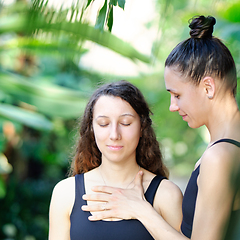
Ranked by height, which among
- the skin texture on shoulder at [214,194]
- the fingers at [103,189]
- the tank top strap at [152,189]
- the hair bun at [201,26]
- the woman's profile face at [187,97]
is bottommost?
the fingers at [103,189]

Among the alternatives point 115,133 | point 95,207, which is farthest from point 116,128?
point 95,207

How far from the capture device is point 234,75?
4.40 ft

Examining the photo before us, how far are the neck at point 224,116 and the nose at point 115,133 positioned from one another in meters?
0.50

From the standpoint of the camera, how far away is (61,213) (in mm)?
1709

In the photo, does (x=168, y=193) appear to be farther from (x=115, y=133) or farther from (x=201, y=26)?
(x=201, y=26)

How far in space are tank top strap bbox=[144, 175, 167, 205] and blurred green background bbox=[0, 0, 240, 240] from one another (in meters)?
0.51

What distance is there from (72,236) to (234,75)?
1.14 meters

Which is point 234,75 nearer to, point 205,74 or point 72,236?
point 205,74

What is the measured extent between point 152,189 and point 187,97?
1.90 ft

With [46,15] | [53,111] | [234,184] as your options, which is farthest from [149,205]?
[53,111]

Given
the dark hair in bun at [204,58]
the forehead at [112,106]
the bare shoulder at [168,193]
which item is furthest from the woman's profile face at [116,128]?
the dark hair in bun at [204,58]

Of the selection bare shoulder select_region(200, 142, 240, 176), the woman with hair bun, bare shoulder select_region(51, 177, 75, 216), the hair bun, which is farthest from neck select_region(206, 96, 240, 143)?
bare shoulder select_region(51, 177, 75, 216)

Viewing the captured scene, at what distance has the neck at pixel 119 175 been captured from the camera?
1761 millimetres

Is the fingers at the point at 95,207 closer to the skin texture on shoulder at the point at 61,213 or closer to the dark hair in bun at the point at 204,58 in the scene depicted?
the skin texture on shoulder at the point at 61,213
